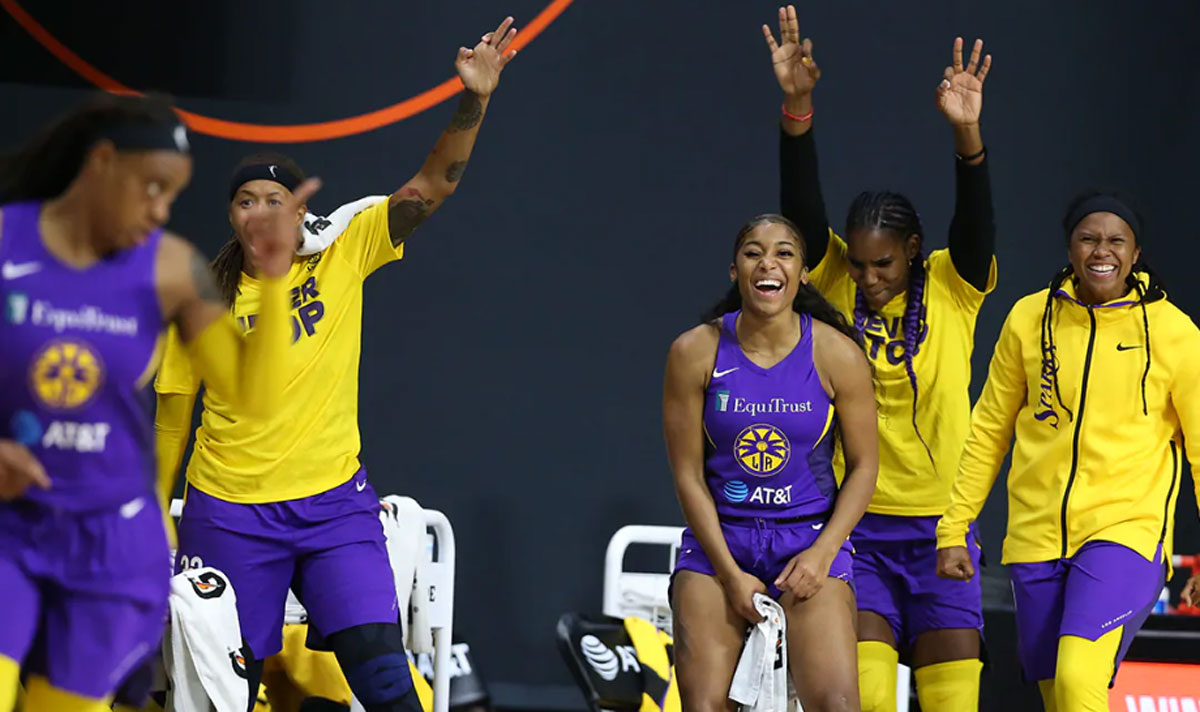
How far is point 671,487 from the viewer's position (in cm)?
640

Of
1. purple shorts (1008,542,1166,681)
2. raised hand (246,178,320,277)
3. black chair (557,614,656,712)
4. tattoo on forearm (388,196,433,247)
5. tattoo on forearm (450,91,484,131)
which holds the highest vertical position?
tattoo on forearm (450,91,484,131)

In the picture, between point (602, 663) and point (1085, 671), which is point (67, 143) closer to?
point (1085, 671)

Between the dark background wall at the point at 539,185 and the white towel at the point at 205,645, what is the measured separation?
95.9 inches

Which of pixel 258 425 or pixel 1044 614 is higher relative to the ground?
pixel 258 425

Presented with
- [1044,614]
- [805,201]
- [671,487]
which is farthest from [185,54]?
[1044,614]

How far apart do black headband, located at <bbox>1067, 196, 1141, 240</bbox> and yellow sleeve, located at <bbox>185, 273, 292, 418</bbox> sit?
2.38 meters

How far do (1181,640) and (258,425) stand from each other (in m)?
3.03

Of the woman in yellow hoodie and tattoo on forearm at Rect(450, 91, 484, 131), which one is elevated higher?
tattoo on forearm at Rect(450, 91, 484, 131)

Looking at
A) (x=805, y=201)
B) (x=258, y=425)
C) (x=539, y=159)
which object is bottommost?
(x=258, y=425)

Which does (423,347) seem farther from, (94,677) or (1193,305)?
(94,677)

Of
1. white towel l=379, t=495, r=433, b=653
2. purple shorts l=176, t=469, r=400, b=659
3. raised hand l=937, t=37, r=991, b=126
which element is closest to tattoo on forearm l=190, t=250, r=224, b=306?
purple shorts l=176, t=469, r=400, b=659

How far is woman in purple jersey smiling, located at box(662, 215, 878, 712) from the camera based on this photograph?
12.6 ft

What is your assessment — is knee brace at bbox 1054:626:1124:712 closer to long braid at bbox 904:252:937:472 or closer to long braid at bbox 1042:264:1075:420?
long braid at bbox 1042:264:1075:420

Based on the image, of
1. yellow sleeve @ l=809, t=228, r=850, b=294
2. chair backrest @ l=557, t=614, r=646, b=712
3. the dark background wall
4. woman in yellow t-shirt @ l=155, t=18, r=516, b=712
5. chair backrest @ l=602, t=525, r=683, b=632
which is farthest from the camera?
the dark background wall
